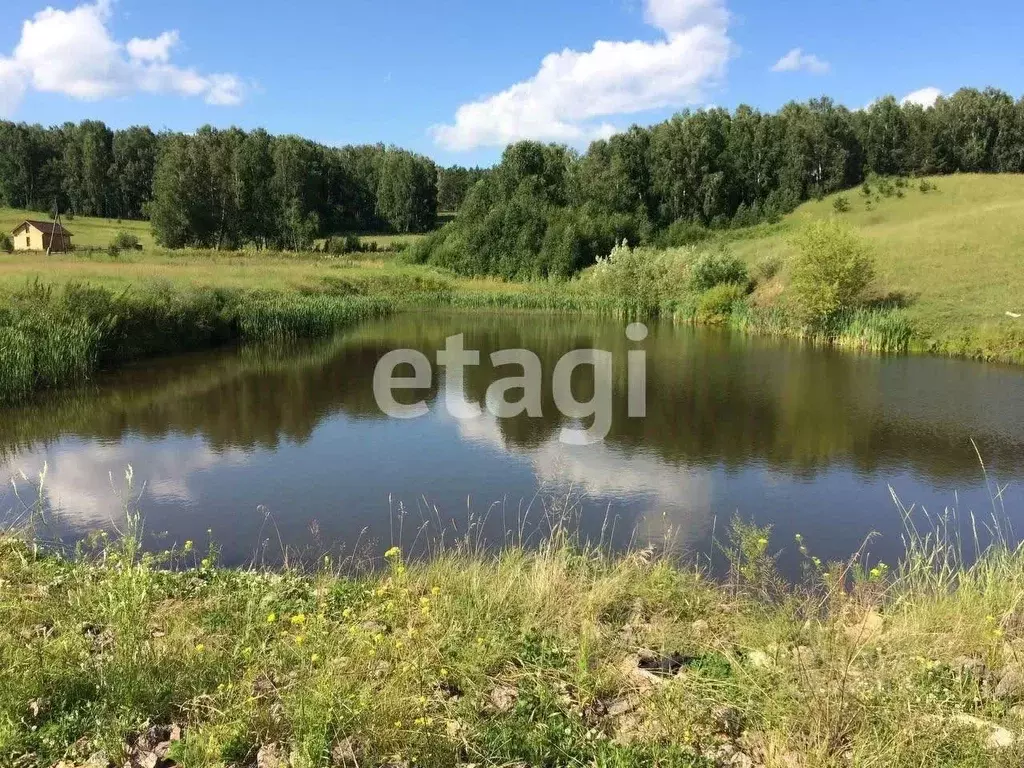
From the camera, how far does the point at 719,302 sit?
3469cm

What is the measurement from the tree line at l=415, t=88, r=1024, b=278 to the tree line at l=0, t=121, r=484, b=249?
14848 millimetres

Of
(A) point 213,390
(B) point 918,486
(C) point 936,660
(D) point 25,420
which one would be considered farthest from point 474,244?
(C) point 936,660

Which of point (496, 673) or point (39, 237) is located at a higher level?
point (39, 237)

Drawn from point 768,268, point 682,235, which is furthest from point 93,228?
point 768,268

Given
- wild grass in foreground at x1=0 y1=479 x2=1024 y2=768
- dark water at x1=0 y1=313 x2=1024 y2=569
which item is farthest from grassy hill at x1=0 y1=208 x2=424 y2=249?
wild grass in foreground at x1=0 y1=479 x2=1024 y2=768

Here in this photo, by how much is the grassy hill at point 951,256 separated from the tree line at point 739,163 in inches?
397

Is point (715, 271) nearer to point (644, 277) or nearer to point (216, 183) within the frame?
point (644, 277)

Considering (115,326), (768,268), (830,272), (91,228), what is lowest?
(115,326)

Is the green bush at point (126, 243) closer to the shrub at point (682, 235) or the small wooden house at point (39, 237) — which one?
the small wooden house at point (39, 237)

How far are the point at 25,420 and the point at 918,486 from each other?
15727 millimetres

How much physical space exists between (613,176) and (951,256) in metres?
32.1

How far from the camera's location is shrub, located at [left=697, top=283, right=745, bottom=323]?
34.6 metres

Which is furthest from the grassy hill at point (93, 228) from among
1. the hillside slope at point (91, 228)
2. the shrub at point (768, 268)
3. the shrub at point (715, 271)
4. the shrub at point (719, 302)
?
the shrub at point (768, 268)

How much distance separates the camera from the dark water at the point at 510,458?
358 inches
